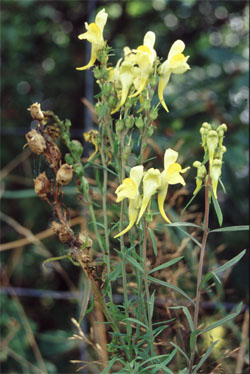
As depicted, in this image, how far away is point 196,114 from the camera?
1510mm

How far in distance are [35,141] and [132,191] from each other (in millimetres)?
102

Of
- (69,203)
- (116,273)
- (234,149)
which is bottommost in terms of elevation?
(69,203)

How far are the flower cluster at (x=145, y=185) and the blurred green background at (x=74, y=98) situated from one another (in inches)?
35.6

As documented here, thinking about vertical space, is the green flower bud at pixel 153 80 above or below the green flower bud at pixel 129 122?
above

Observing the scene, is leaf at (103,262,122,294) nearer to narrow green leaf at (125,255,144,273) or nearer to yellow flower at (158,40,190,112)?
narrow green leaf at (125,255,144,273)

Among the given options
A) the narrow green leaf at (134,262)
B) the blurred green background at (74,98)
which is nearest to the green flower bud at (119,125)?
the narrow green leaf at (134,262)

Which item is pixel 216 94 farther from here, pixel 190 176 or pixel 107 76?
pixel 107 76

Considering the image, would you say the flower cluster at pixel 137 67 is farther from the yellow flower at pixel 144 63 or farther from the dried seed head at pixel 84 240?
the dried seed head at pixel 84 240

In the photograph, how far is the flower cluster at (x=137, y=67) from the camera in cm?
52

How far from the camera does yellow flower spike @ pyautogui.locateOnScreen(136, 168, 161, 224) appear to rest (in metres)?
0.46

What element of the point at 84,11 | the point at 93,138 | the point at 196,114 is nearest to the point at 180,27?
the point at 84,11

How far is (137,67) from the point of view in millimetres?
544

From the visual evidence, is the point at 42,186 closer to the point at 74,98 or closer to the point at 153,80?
the point at 153,80

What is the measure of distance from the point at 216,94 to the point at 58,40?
2.33 ft
